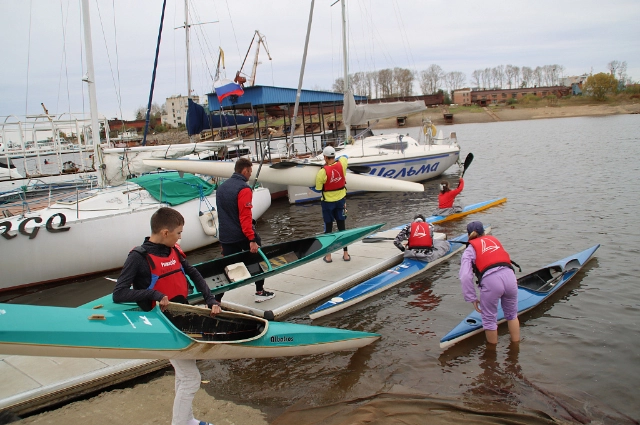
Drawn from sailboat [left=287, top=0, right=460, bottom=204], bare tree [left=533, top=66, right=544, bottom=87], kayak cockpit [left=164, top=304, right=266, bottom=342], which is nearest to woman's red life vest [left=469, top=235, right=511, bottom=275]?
kayak cockpit [left=164, top=304, right=266, bottom=342]

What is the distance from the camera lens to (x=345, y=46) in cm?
2064

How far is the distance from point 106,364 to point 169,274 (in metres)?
2.20

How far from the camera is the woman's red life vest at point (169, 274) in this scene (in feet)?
12.7

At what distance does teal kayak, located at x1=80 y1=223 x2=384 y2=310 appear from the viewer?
629 cm

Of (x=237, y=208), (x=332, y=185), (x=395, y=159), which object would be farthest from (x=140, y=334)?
(x=395, y=159)

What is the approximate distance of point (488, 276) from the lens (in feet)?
18.2

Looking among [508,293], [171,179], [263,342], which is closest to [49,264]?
[171,179]

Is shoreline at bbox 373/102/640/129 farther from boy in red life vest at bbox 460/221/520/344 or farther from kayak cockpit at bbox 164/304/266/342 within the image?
kayak cockpit at bbox 164/304/266/342

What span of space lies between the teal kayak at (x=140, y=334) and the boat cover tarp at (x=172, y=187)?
25.2ft

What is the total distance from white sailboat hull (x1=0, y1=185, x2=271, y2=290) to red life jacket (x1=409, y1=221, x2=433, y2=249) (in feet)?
20.8

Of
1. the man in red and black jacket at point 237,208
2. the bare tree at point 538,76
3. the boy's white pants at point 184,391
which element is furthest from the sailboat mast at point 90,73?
the bare tree at point 538,76

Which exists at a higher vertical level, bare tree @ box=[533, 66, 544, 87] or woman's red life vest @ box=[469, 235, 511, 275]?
bare tree @ box=[533, 66, 544, 87]

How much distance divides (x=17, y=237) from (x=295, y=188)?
34.7ft

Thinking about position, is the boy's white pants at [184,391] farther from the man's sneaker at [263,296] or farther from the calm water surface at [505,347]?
the man's sneaker at [263,296]
